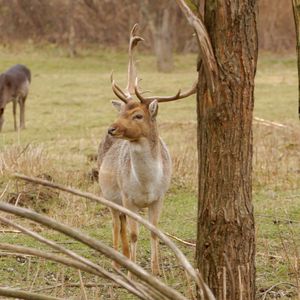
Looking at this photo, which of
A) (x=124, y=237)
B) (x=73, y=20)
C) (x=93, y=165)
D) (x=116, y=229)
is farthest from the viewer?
(x=73, y=20)

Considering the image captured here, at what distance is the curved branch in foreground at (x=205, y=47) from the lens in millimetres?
4512

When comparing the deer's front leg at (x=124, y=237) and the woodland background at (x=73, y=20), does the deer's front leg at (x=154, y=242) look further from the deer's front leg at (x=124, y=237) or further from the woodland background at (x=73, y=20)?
the woodland background at (x=73, y=20)

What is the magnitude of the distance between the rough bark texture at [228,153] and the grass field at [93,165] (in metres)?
0.62

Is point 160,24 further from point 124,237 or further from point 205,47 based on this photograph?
point 205,47

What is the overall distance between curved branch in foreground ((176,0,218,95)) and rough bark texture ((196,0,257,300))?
36 mm

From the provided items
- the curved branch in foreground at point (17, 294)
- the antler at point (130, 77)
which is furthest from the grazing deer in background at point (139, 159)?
the curved branch in foreground at point (17, 294)

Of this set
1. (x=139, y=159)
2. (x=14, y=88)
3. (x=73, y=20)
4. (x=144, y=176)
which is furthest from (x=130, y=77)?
(x=73, y=20)

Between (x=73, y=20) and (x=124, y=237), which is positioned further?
(x=73, y=20)

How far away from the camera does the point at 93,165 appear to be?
11.7 metres

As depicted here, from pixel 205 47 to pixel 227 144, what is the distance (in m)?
0.52

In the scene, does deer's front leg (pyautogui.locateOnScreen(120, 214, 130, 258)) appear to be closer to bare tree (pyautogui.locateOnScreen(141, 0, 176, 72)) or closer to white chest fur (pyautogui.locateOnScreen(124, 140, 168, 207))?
white chest fur (pyautogui.locateOnScreen(124, 140, 168, 207))

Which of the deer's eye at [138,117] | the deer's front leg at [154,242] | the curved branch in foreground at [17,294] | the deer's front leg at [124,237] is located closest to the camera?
the curved branch in foreground at [17,294]

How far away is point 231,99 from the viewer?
4.61m

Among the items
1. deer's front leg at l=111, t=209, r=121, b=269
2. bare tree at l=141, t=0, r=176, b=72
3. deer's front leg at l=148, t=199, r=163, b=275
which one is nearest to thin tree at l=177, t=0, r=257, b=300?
deer's front leg at l=148, t=199, r=163, b=275
